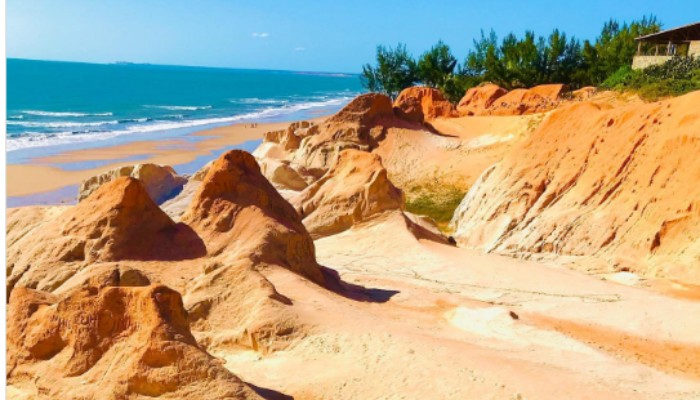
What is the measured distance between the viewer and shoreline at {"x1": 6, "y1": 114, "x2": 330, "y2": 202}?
31547 mm

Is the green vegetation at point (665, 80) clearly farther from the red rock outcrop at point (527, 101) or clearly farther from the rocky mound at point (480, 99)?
the rocky mound at point (480, 99)

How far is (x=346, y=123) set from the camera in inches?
1300

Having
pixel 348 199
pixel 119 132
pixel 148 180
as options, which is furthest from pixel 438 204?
pixel 119 132

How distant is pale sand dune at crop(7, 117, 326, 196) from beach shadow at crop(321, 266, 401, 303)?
20.9 m

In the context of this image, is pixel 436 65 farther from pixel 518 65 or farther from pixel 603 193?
pixel 603 193

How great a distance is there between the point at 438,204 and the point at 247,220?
1624cm

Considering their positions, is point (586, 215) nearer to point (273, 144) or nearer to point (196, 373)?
point (196, 373)

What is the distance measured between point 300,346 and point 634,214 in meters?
12.8

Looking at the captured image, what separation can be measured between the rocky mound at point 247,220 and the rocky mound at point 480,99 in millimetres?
32923

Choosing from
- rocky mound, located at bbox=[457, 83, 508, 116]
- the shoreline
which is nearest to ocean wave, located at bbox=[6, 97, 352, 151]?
the shoreline

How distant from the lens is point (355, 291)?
13102 millimetres

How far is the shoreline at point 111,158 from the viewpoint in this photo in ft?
104

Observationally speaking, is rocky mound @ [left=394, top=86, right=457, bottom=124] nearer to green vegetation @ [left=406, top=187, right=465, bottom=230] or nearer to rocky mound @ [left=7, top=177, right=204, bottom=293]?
green vegetation @ [left=406, top=187, right=465, bottom=230]

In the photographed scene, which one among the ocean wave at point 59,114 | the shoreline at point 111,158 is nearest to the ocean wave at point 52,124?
the ocean wave at point 59,114
